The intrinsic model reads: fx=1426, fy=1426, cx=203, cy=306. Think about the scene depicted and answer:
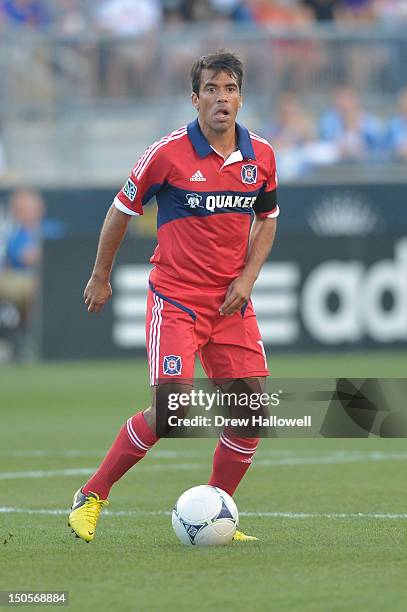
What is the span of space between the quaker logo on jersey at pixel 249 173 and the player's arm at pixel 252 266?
0.95ft

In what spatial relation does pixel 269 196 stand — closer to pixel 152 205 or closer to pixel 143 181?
pixel 143 181

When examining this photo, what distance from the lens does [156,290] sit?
22.7 ft

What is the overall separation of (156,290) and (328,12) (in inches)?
608

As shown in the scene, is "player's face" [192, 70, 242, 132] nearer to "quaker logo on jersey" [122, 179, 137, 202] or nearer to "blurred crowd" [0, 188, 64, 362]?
"quaker logo on jersey" [122, 179, 137, 202]

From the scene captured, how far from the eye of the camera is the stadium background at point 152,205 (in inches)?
597

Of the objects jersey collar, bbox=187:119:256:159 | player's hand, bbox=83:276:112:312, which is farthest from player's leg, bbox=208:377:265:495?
jersey collar, bbox=187:119:256:159

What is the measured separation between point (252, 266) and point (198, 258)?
0.28 m

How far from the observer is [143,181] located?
6.80m

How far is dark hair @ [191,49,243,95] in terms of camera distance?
6.73 m

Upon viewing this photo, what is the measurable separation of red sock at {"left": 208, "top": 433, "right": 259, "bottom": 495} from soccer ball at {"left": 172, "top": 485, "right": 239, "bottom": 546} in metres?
Answer: 0.27

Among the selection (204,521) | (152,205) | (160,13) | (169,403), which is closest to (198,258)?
(169,403)

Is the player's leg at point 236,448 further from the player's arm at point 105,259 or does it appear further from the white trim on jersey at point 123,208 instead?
the white trim on jersey at point 123,208

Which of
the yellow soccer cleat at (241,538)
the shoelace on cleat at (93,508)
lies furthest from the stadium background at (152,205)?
the shoelace on cleat at (93,508)

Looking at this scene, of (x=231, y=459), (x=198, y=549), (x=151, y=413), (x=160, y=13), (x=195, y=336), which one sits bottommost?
(x=198, y=549)
